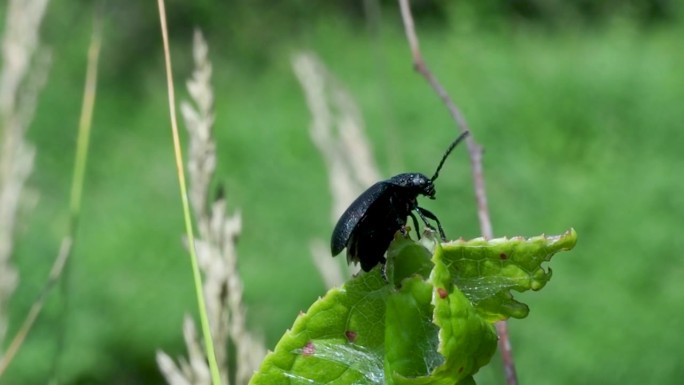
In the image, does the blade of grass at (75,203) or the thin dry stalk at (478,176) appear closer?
the thin dry stalk at (478,176)

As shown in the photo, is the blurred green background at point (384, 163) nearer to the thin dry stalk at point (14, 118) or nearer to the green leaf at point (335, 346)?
the thin dry stalk at point (14, 118)

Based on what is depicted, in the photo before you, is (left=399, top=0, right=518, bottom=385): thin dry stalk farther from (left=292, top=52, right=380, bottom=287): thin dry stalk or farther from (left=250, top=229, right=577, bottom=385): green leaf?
(left=292, top=52, right=380, bottom=287): thin dry stalk

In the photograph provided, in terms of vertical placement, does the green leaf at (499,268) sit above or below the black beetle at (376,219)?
below

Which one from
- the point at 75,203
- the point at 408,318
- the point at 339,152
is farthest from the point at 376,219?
the point at 339,152

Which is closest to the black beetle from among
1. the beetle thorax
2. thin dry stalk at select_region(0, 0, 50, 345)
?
the beetle thorax

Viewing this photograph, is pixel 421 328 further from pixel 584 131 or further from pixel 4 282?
pixel 584 131

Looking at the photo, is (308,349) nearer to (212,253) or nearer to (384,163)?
(212,253)

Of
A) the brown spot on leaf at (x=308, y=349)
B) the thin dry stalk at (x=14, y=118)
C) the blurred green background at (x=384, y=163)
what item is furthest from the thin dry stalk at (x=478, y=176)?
the thin dry stalk at (x=14, y=118)
